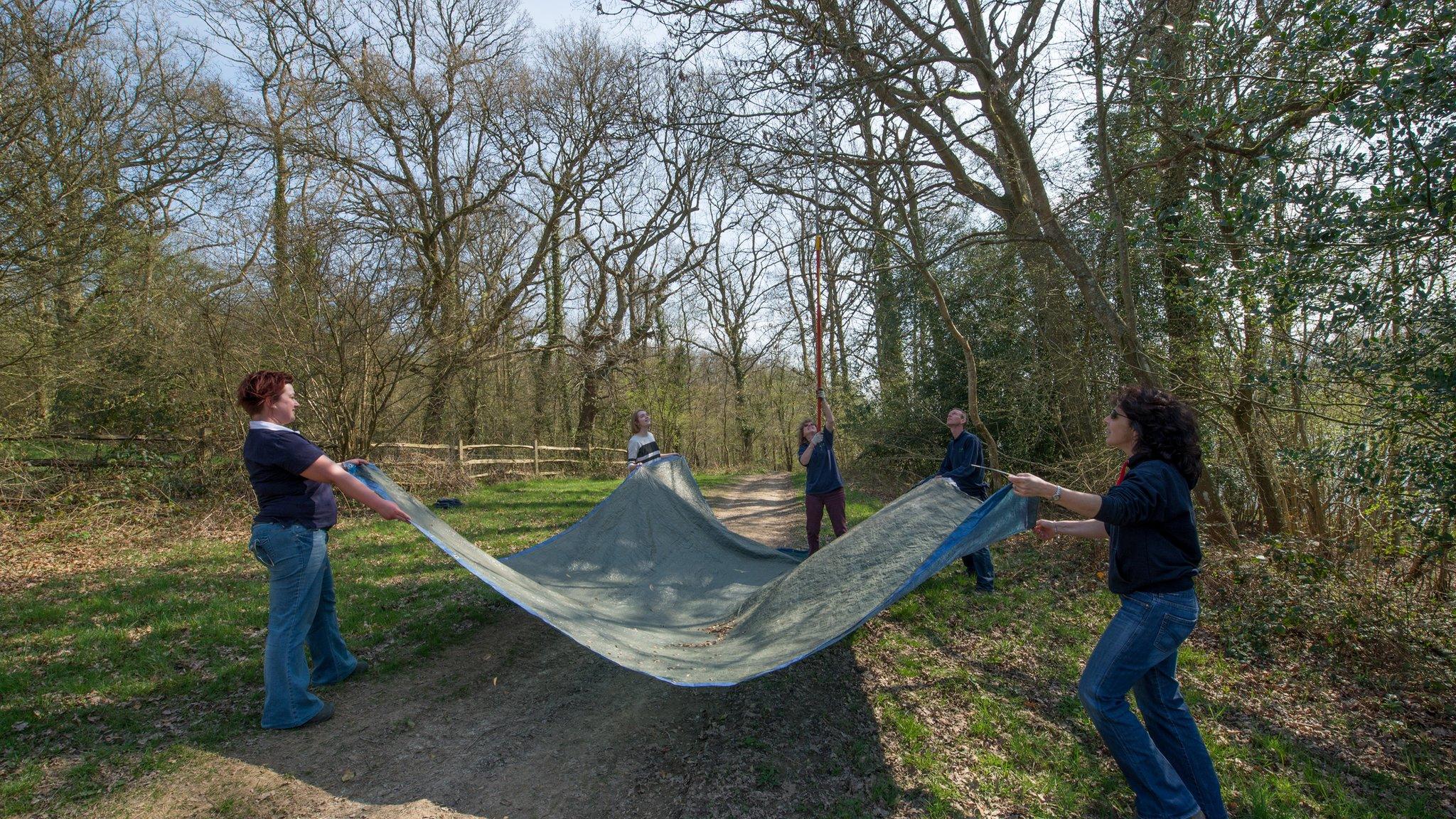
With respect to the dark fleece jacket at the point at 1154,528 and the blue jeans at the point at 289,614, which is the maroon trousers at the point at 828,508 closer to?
the dark fleece jacket at the point at 1154,528

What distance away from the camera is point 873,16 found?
599cm

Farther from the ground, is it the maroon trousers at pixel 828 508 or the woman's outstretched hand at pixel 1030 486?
the woman's outstretched hand at pixel 1030 486

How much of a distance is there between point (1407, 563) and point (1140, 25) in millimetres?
4139

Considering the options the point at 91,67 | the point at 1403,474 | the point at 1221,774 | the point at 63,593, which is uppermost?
the point at 91,67

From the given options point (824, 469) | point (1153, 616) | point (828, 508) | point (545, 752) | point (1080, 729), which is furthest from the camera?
point (828, 508)

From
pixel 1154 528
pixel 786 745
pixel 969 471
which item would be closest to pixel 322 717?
pixel 786 745

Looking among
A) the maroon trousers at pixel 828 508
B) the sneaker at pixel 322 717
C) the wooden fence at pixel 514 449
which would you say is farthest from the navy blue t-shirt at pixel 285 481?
the wooden fence at pixel 514 449

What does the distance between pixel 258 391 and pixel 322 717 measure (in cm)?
157

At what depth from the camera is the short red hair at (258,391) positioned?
10.3 ft

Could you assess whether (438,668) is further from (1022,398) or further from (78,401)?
(78,401)

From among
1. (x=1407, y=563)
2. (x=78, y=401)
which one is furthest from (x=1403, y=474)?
(x=78, y=401)

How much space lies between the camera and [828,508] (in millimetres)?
5965

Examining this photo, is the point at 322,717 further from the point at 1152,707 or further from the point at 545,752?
the point at 1152,707

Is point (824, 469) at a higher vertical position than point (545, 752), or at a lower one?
higher
